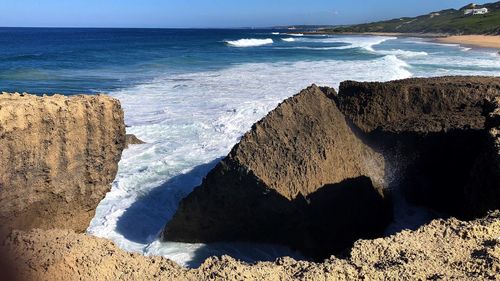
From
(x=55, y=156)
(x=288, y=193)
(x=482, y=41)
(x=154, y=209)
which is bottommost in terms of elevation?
(x=154, y=209)

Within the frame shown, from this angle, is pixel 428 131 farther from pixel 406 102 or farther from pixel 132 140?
pixel 132 140

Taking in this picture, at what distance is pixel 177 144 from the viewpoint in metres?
10.2

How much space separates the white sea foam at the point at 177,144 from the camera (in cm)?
587

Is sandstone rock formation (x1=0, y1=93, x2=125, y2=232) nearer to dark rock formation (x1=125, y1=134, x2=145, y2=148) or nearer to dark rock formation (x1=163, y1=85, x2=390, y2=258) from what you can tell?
dark rock formation (x1=163, y1=85, x2=390, y2=258)

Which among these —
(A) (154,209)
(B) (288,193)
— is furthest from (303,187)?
(A) (154,209)

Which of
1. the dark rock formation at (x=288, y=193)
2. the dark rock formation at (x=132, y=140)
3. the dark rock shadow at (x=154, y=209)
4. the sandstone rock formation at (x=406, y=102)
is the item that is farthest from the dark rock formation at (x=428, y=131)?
the dark rock formation at (x=132, y=140)

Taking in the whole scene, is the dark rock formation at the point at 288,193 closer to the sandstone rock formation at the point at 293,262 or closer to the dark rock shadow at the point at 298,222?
the dark rock shadow at the point at 298,222

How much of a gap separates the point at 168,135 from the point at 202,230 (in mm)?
5646

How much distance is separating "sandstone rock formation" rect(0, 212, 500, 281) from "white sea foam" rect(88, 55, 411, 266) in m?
2.07

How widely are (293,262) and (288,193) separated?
2022 mm

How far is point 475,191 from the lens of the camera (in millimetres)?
4711

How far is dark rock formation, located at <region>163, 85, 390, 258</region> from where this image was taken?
17.4 ft

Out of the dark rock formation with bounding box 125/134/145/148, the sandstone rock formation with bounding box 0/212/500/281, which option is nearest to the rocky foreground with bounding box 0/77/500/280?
the sandstone rock formation with bounding box 0/212/500/281

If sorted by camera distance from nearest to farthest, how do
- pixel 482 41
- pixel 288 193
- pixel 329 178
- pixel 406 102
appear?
pixel 288 193
pixel 329 178
pixel 406 102
pixel 482 41
